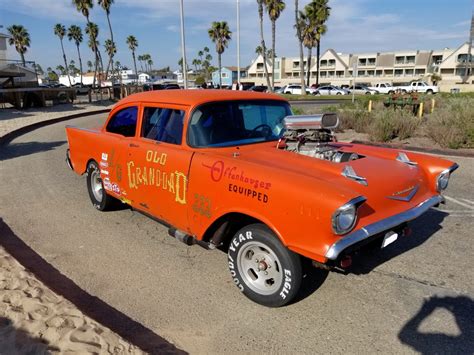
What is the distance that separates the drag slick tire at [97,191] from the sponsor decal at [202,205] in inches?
90.3

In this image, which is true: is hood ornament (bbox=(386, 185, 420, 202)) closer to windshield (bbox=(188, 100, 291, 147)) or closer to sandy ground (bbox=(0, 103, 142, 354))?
windshield (bbox=(188, 100, 291, 147))

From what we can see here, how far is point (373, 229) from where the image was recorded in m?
2.95

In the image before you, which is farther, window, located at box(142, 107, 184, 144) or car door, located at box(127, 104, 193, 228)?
window, located at box(142, 107, 184, 144)

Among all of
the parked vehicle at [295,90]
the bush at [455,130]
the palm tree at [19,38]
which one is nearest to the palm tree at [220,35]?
the parked vehicle at [295,90]

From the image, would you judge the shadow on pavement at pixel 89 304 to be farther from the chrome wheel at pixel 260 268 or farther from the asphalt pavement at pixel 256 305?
the chrome wheel at pixel 260 268

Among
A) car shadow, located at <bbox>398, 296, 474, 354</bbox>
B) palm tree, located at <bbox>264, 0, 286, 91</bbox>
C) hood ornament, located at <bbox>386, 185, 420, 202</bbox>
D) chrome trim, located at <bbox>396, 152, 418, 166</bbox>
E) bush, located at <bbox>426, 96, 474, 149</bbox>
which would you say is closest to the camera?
car shadow, located at <bbox>398, 296, 474, 354</bbox>

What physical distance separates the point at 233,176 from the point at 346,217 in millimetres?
988

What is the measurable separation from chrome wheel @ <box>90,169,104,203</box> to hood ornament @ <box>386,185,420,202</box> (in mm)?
4022

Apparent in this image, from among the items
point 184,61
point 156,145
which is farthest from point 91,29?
point 156,145

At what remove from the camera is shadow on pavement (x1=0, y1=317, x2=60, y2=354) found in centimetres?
265

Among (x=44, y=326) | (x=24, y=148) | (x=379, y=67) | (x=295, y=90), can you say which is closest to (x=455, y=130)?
(x=44, y=326)

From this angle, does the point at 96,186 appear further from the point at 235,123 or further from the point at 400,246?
A: the point at 400,246

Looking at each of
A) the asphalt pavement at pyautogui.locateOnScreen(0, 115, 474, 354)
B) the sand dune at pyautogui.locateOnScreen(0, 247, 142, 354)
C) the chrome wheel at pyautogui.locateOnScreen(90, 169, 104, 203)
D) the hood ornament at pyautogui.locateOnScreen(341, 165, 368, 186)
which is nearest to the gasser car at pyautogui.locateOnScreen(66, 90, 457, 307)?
the hood ornament at pyautogui.locateOnScreen(341, 165, 368, 186)

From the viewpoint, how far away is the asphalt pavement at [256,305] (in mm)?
2934
